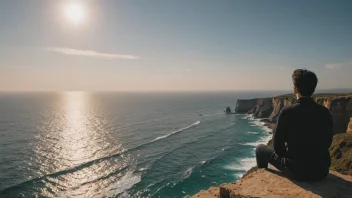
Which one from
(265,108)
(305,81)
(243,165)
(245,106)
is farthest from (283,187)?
(245,106)

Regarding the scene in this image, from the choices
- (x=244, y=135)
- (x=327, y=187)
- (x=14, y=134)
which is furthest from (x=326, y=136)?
(x=14, y=134)

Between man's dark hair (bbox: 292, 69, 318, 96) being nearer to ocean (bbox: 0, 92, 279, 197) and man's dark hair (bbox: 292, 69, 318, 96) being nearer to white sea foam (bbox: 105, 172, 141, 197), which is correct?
ocean (bbox: 0, 92, 279, 197)

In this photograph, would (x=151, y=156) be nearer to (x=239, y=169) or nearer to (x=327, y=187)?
(x=239, y=169)

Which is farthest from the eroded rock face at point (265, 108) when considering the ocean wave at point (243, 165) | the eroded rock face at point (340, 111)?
the ocean wave at point (243, 165)

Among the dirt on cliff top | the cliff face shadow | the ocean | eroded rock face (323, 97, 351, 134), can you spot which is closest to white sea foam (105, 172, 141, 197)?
the ocean

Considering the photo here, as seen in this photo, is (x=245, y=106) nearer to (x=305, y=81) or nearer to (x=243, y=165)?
(x=243, y=165)

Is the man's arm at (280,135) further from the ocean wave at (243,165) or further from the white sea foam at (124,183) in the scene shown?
the ocean wave at (243,165)
